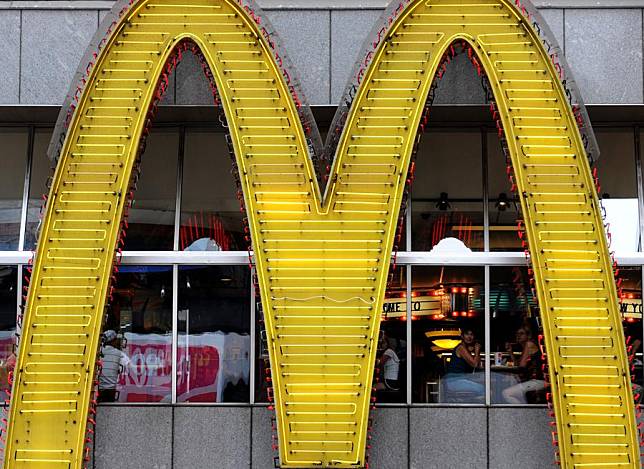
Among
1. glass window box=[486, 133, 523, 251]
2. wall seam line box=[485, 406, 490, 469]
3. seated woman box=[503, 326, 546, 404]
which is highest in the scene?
glass window box=[486, 133, 523, 251]

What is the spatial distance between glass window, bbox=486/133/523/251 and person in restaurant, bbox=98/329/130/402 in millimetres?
4937

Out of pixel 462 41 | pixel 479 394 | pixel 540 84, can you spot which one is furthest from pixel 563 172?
pixel 479 394

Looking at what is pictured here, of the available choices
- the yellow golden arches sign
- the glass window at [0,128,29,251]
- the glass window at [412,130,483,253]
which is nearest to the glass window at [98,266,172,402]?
the yellow golden arches sign

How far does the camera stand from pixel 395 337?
44.2ft

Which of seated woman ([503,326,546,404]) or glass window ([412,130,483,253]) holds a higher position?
glass window ([412,130,483,253])

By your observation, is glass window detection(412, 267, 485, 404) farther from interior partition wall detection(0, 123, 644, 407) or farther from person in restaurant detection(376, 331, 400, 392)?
person in restaurant detection(376, 331, 400, 392)

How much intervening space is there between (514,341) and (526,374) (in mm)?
437

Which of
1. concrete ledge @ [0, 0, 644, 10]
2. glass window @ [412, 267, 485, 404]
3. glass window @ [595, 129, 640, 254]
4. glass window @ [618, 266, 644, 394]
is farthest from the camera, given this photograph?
glass window @ [595, 129, 640, 254]

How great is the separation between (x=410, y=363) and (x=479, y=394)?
0.94 meters

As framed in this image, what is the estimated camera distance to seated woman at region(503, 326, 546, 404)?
13328mm

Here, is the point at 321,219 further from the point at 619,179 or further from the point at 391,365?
the point at 619,179

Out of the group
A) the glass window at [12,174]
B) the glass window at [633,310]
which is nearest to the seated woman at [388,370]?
the glass window at [633,310]

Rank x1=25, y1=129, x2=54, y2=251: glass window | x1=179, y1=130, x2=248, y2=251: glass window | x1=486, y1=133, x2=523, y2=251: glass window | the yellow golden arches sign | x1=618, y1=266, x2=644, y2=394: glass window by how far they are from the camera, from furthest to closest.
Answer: x1=25, y1=129, x2=54, y2=251: glass window
x1=179, y1=130, x2=248, y2=251: glass window
x1=486, y1=133, x2=523, y2=251: glass window
x1=618, y1=266, x2=644, y2=394: glass window
the yellow golden arches sign

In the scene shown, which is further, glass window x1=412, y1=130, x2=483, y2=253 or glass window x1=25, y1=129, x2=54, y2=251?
glass window x1=25, y1=129, x2=54, y2=251
